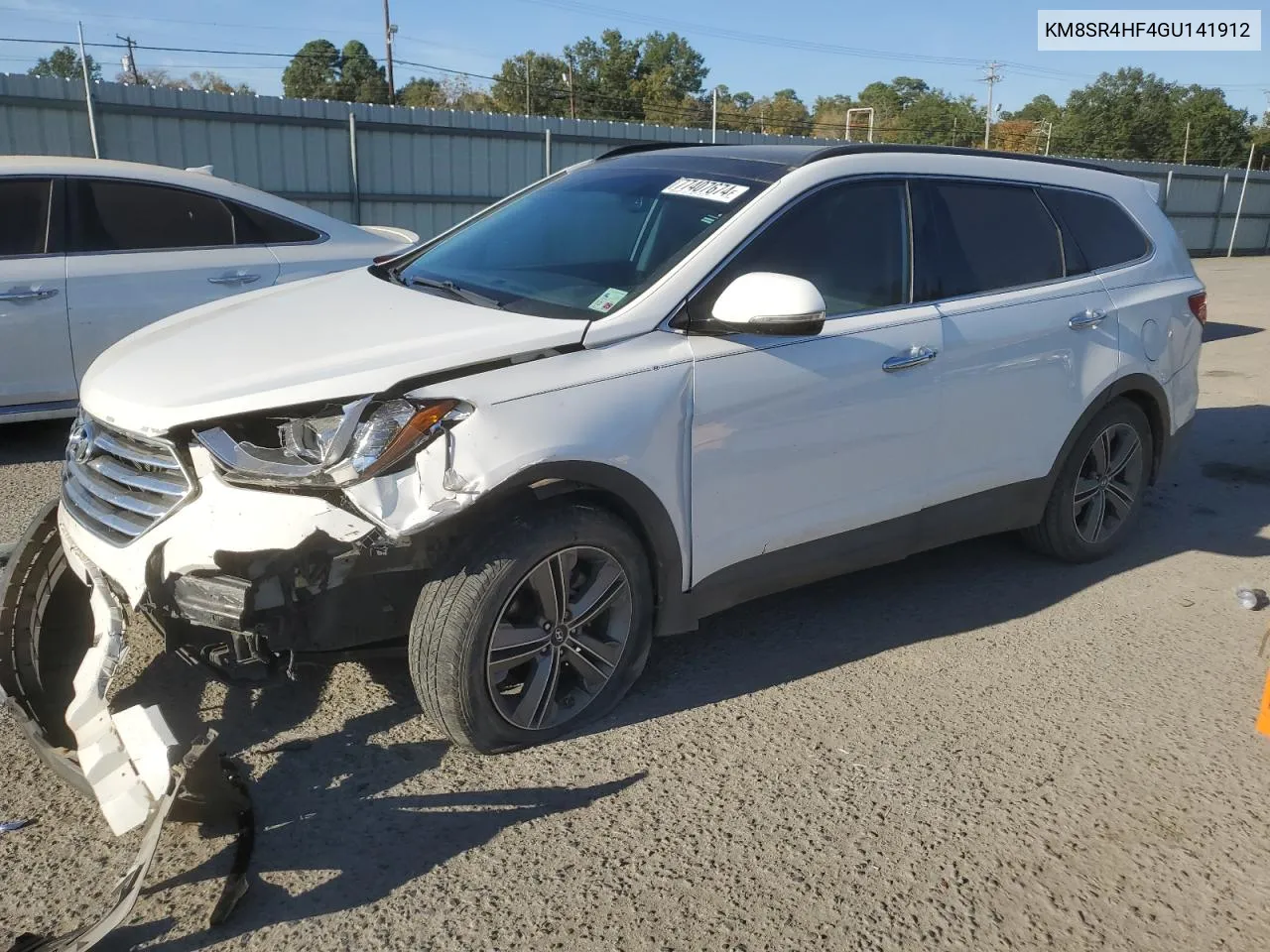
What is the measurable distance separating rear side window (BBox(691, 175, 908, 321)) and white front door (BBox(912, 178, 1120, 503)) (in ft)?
0.41

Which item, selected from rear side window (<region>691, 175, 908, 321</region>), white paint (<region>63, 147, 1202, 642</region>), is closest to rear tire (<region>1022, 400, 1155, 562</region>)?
white paint (<region>63, 147, 1202, 642</region>)

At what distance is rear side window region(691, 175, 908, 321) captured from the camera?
12.0ft

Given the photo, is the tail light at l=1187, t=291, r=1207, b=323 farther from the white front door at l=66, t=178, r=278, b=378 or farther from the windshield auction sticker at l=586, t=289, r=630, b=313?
the white front door at l=66, t=178, r=278, b=378

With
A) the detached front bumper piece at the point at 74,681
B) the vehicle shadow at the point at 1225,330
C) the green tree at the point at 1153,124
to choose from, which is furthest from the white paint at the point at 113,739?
the green tree at the point at 1153,124

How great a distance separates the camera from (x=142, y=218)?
634cm

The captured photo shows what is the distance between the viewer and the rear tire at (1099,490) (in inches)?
190

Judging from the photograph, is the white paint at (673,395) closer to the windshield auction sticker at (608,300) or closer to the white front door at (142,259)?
the windshield auction sticker at (608,300)

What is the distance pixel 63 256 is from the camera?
6086 mm

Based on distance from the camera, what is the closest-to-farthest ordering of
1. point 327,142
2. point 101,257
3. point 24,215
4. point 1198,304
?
point 1198,304, point 24,215, point 101,257, point 327,142

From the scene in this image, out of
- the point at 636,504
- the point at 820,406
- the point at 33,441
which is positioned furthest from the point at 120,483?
the point at 33,441

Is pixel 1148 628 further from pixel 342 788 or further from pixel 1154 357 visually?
pixel 342 788

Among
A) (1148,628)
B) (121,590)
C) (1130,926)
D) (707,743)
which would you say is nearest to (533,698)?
(707,743)

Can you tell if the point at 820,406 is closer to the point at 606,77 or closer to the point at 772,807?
the point at 772,807

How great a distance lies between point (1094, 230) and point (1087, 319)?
1.76 ft
